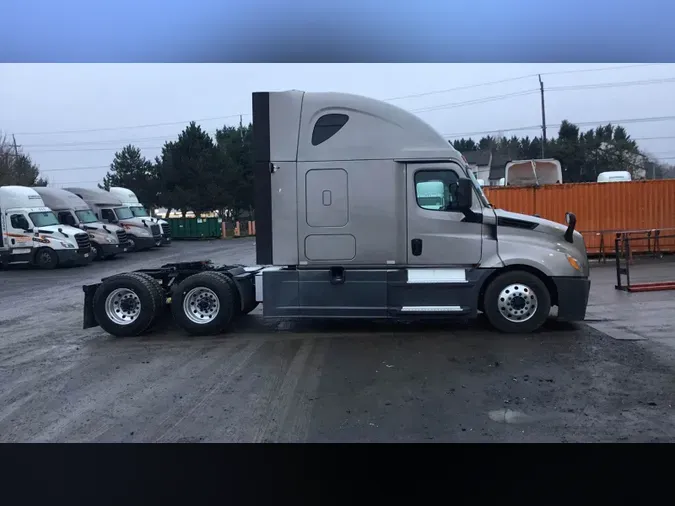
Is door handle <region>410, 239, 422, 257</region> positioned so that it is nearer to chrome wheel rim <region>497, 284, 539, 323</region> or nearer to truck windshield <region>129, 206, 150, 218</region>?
chrome wheel rim <region>497, 284, 539, 323</region>

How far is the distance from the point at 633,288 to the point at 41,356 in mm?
11168

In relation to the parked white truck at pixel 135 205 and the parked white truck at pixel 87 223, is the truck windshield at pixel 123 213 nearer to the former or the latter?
the parked white truck at pixel 135 205

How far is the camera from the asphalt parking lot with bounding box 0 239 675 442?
17.3 feet

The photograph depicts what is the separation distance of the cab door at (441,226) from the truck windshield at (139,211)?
63.8ft

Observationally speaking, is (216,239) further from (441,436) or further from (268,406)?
(441,436)

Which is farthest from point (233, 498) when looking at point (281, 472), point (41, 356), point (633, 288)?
point (633, 288)

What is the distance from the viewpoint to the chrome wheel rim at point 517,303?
8.68 meters

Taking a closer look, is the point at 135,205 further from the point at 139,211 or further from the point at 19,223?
the point at 19,223

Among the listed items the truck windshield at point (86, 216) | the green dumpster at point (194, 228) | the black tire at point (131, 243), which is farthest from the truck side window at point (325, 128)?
the truck windshield at point (86, 216)

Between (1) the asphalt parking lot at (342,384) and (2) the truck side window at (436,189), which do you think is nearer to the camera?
(1) the asphalt parking lot at (342,384)

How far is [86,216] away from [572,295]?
21.2 m

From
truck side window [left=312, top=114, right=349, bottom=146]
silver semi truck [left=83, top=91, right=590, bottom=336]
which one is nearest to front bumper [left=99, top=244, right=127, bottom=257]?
silver semi truck [left=83, top=91, right=590, bottom=336]

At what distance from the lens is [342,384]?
6590 mm

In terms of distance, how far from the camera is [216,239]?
68.7ft
